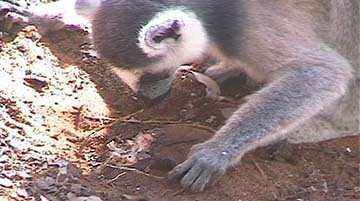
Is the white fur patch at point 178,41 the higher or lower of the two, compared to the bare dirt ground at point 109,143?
higher

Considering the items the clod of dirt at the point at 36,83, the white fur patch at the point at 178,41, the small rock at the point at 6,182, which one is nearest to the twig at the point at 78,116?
the clod of dirt at the point at 36,83

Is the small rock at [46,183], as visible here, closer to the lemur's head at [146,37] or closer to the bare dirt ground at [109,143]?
the bare dirt ground at [109,143]

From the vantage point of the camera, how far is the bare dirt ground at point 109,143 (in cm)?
340

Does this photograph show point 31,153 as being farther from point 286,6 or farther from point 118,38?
point 286,6

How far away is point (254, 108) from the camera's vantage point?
3635 millimetres

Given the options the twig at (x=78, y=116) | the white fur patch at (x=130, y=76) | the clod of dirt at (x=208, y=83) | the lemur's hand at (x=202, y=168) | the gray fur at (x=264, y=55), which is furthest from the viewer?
the clod of dirt at (x=208, y=83)

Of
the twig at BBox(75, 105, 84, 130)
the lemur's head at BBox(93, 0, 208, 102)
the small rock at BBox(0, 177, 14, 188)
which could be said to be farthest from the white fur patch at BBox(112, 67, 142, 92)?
the small rock at BBox(0, 177, 14, 188)

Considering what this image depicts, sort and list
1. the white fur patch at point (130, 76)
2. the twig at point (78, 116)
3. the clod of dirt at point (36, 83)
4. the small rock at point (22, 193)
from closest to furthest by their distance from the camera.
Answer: the small rock at point (22, 193) < the white fur patch at point (130, 76) < the twig at point (78, 116) < the clod of dirt at point (36, 83)

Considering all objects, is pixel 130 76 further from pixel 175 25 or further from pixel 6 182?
pixel 6 182

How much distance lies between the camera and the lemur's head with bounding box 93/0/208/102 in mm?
3560

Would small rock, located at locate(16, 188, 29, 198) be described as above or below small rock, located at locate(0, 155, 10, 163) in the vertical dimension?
above

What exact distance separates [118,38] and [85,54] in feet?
2.99

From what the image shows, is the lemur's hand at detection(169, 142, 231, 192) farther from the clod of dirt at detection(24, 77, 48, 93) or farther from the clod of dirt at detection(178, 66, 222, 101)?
the clod of dirt at detection(24, 77, 48, 93)

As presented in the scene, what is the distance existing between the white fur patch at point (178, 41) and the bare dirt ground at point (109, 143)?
363mm
